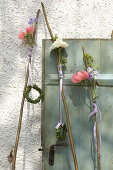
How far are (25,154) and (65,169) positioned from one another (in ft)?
1.36

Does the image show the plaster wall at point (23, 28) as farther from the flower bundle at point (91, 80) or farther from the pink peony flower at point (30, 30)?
the flower bundle at point (91, 80)

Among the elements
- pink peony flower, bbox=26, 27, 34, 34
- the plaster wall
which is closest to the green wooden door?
the plaster wall

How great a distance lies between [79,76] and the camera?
4.74ft

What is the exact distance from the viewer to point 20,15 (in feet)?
6.01

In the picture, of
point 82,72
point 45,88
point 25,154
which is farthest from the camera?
point 25,154

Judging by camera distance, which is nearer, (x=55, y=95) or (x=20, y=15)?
(x=55, y=95)

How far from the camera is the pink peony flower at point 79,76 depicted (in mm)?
1445

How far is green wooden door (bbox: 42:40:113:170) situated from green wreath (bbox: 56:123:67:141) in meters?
0.06

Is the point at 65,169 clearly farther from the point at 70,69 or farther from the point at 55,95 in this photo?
the point at 70,69

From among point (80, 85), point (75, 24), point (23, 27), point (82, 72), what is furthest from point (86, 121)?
point (23, 27)

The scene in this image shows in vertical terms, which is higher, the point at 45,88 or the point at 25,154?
the point at 45,88

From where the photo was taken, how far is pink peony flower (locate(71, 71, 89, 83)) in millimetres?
1445

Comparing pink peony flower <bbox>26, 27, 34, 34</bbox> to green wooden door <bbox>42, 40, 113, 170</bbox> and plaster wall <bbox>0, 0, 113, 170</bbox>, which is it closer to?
plaster wall <bbox>0, 0, 113, 170</bbox>

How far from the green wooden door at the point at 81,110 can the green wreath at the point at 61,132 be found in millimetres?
63
